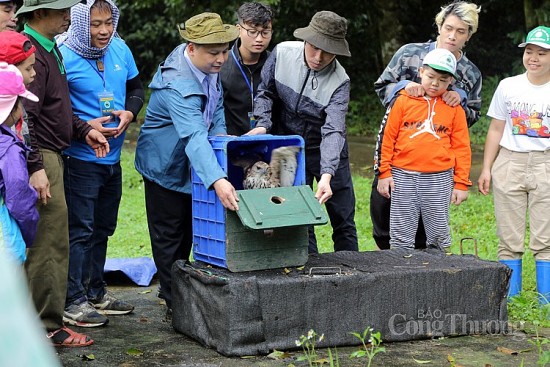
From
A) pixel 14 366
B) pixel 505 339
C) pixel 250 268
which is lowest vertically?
pixel 505 339

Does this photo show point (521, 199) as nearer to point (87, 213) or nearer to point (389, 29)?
point (87, 213)

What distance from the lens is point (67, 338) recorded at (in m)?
4.62

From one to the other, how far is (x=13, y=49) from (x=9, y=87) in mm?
307

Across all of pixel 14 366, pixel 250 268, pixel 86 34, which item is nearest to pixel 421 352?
pixel 250 268

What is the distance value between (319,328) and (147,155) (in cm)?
142

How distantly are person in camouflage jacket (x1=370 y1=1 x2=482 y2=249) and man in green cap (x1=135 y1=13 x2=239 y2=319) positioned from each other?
118 centimetres

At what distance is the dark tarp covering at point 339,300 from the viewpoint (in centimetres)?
446

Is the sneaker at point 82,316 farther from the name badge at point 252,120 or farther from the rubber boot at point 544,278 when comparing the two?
the rubber boot at point 544,278

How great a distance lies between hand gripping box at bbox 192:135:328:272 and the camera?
444 cm

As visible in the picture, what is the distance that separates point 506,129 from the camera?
560cm

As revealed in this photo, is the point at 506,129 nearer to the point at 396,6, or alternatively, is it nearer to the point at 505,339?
the point at 505,339

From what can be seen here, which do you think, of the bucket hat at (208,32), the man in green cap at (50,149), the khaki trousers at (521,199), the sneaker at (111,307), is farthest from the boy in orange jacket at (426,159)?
the man in green cap at (50,149)

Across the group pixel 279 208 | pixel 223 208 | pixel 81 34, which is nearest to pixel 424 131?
pixel 279 208

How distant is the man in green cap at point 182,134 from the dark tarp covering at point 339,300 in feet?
1.00
